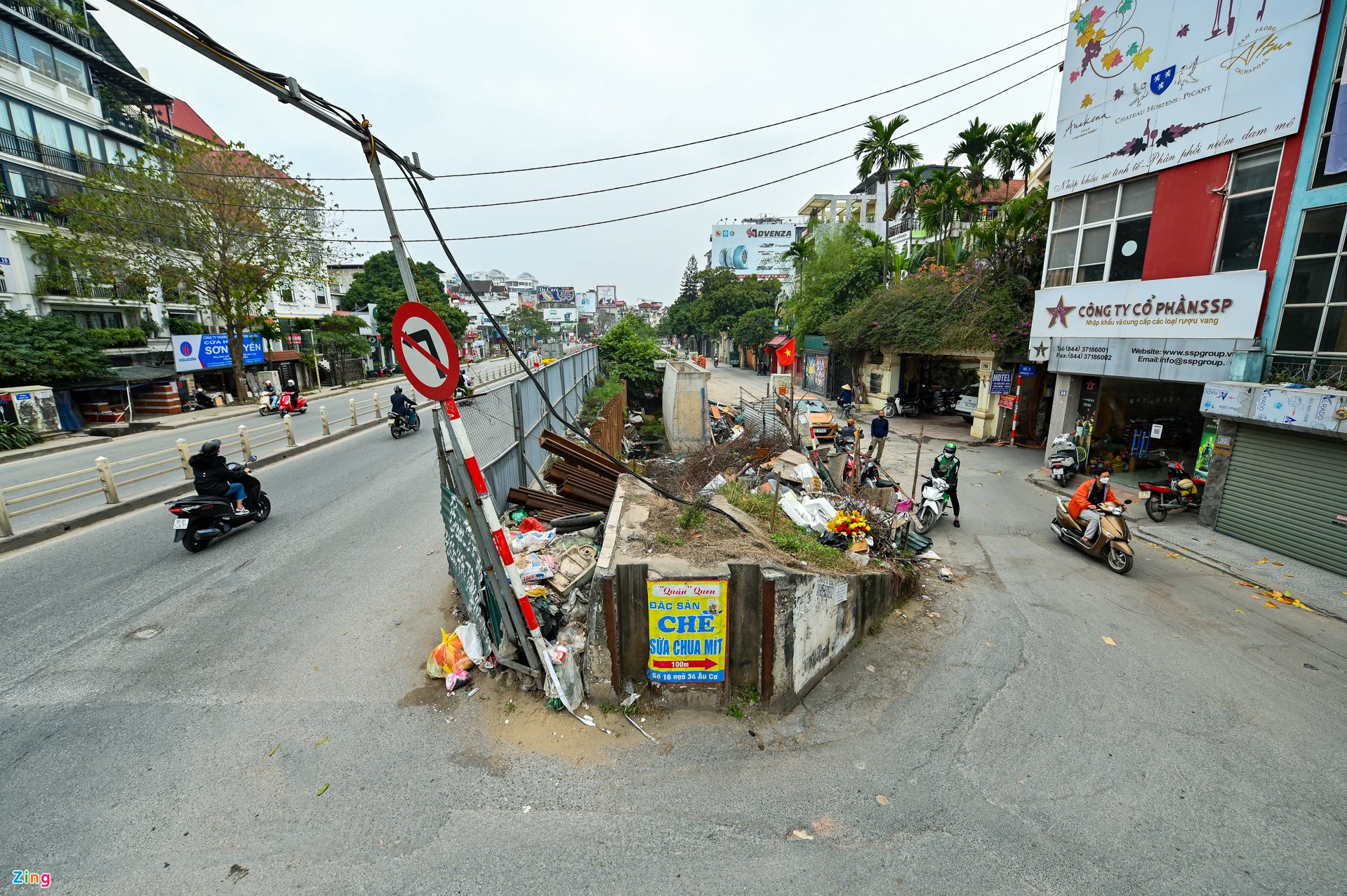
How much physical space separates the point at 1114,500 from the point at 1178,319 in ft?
16.6

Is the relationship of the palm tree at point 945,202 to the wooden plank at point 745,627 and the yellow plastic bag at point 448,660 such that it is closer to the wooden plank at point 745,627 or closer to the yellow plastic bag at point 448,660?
the wooden plank at point 745,627

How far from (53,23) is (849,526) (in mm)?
37601

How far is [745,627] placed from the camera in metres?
4.66

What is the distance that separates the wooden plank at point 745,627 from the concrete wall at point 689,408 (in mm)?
10537

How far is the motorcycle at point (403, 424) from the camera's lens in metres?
16.1

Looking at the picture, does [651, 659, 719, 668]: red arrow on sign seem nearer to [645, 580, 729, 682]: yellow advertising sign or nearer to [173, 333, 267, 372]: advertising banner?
[645, 580, 729, 682]: yellow advertising sign

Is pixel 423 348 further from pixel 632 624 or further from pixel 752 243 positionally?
pixel 752 243

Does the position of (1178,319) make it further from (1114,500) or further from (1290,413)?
(1114,500)

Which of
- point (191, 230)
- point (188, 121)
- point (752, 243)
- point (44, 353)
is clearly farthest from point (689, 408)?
point (752, 243)

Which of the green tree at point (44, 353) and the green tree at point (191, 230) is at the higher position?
the green tree at point (191, 230)

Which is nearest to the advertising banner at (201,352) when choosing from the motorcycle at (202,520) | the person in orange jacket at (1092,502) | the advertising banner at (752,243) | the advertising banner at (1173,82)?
the motorcycle at (202,520)

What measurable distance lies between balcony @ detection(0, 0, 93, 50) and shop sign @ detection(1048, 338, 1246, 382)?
38.1 metres

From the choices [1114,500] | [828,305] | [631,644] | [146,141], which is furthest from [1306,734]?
[146,141]

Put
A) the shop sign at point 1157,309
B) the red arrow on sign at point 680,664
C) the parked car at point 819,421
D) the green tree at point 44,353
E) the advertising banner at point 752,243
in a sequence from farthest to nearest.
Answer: the advertising banner at point 752,243 < the green tree at point 44,353 < the parked car at point 819,421 < the shop sign at point 1157,309 < the red arrow on sign at point 680,664
